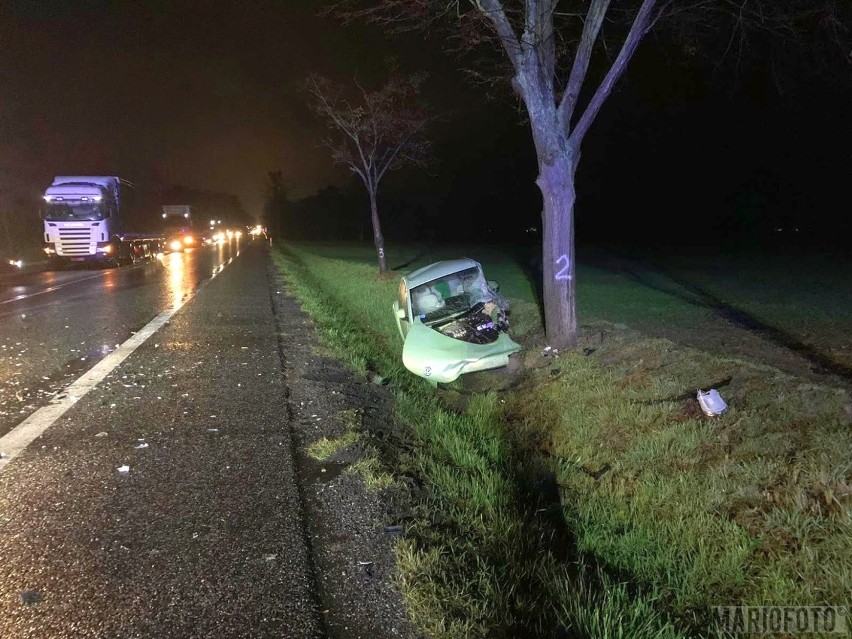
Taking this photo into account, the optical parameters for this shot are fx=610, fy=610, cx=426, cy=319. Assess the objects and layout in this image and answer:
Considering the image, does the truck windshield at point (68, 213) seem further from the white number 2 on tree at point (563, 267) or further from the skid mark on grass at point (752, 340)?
the white number 2 on tree at point (563, 267)

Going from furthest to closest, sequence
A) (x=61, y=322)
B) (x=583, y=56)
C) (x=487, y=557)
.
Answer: (x=61, y=322) → (x=583, y=56) → (x=487, y=557)

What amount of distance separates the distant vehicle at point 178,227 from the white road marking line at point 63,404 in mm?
36681

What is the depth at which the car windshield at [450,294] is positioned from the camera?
879 centimetres

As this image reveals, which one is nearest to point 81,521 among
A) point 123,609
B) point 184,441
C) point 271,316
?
point 123,609

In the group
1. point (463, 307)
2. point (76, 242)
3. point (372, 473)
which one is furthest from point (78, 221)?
point (372, 473)

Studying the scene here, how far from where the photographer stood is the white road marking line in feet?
17.8

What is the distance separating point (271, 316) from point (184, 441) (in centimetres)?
769

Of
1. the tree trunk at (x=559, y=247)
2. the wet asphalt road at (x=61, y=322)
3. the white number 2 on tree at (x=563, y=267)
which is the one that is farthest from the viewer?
the white number 2 on tree at (x=563, y=267)

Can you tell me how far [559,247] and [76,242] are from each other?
24454mm

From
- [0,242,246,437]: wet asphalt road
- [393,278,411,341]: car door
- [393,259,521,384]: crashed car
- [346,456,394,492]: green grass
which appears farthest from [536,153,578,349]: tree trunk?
[0,242,246,437]: wet asphalt road

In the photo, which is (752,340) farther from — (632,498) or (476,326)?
(632,498)

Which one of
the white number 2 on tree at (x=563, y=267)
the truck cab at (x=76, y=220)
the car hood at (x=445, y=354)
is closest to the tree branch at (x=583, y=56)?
the white number 2 on tree at (x=563, y=267)

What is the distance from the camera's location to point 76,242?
26.0 meters

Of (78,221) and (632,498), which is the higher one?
(78,221)
